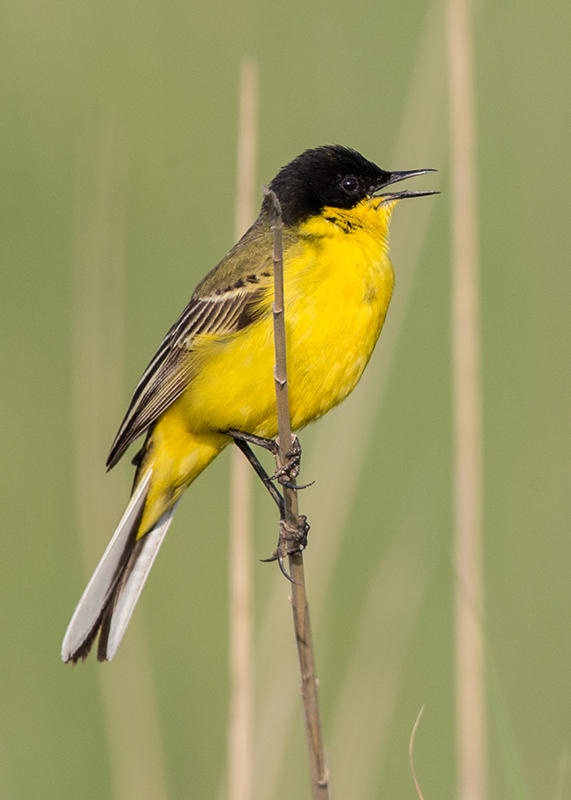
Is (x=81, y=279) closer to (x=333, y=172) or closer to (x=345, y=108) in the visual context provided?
(x=333, y=172)

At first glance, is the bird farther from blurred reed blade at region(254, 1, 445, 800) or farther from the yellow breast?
blurred reed blade at region(254, 1, 445, 800)

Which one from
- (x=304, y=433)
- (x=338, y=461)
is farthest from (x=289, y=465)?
(x=304, y=433)

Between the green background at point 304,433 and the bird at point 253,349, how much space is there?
13 cm

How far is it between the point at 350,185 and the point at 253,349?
672mm

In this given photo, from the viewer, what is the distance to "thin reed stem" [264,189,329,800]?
2479 mm

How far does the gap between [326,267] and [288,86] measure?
3.57 meters

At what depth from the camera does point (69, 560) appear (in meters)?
5.62

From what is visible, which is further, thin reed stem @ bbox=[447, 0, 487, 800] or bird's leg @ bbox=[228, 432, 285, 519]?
bird's leg @ bbox=[228, 432, 285, 519]

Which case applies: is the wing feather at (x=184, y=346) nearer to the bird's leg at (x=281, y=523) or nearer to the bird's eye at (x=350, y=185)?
the bird's leg at (x=281, y=523)

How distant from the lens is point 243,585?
3520 millimetres

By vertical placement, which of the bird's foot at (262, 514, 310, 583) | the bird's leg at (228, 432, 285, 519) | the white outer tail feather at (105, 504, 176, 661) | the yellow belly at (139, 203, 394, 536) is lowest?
the white outer tail feather at (105, 504, 176, 661)

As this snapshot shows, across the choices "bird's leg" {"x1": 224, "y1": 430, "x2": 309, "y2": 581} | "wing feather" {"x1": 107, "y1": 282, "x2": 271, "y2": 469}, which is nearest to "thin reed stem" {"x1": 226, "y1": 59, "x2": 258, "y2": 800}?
"bird's leg" {"x1": 224, "y1": 430, "x2": 309, "y2": 581}

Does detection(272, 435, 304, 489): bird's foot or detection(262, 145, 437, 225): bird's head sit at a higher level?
detection(262, 145, 437, 225): bird's head

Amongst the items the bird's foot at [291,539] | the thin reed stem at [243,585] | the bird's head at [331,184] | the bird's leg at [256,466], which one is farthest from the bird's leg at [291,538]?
the bird's head at [331,184]
